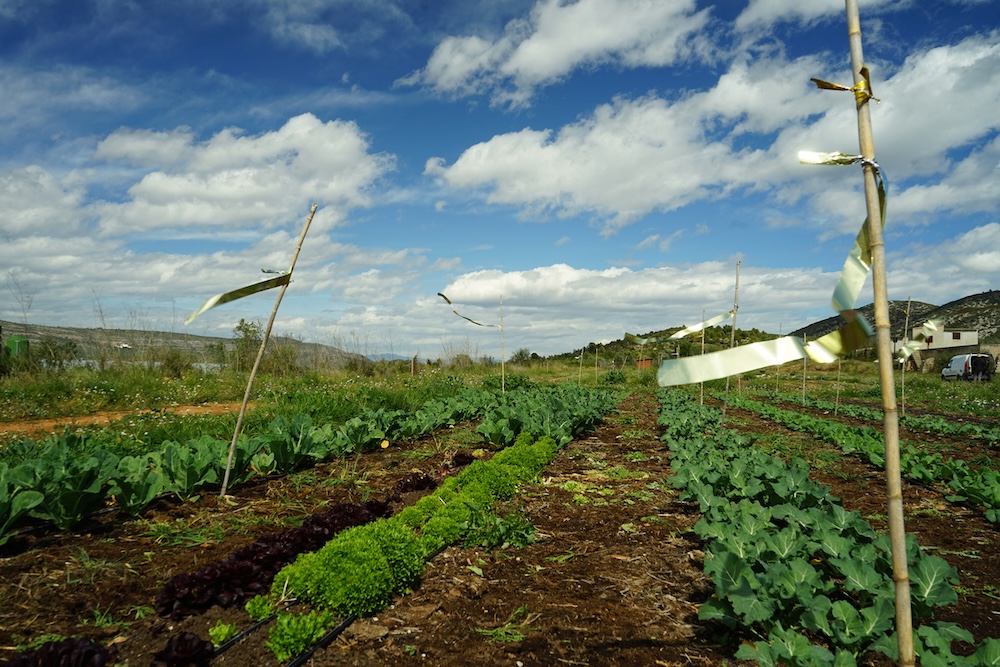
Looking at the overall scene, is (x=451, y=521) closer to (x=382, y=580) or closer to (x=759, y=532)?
(x=382, y=580)

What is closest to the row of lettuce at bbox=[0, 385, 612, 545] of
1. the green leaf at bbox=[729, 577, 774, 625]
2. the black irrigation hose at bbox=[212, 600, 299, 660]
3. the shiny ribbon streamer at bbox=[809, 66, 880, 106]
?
the black irrigation hose at bbox=[212, 600, 299, 660]

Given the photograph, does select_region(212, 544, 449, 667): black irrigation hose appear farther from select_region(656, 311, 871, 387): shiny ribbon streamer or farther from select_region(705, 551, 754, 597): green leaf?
select_region(656, 311, 871, 387): shiny ribbon streamer

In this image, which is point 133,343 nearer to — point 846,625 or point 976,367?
point 846,625

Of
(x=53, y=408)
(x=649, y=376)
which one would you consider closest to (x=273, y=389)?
(x=53, y=408)

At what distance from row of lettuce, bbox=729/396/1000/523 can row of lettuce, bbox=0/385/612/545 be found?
12.6 feet

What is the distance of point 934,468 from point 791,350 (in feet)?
21.9

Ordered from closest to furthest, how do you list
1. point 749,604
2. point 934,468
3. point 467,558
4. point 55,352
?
point 749,604, point 467,558, point 934,468, point 55,352

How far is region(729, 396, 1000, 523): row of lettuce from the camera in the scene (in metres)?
5.21

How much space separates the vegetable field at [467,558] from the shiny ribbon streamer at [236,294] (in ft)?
4.49

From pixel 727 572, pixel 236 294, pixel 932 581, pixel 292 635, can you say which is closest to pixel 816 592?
pixel 932 581

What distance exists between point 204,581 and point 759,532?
309 cm

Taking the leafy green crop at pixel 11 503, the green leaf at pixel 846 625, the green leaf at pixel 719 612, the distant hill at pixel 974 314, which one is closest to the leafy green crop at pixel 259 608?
the leafy green crop at pixel 11 503

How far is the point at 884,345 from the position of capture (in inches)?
62.2

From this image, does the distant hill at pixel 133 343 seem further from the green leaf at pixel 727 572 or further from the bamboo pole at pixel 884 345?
the bamboo pole at pixel 884 345
